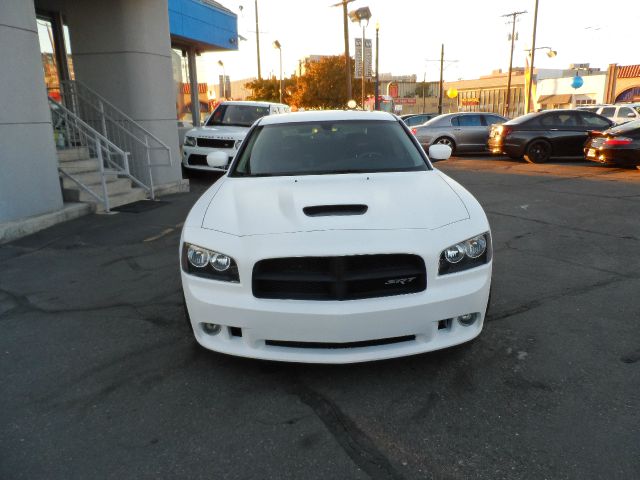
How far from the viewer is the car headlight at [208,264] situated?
2801mm

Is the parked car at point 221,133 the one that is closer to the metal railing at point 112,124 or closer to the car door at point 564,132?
the metal railing at point 112,124

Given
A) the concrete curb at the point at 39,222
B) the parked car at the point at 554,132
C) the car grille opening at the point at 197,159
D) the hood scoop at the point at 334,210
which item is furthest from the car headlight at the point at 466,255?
the parked car at the point at 554,132

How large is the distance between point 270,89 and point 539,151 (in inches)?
1693

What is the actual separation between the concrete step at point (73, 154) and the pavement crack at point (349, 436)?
8050 millimetres

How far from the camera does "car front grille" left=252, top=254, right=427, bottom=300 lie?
270 cm

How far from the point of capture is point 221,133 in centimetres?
1159

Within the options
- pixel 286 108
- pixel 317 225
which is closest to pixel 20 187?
pixel 317 225

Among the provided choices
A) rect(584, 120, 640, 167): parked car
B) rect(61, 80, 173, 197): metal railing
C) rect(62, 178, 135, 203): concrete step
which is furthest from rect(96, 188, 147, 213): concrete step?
rect(584, 120, 640, 167): parked car

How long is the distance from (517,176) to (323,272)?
427 inches

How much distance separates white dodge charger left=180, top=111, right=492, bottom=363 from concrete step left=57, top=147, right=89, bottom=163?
721cm

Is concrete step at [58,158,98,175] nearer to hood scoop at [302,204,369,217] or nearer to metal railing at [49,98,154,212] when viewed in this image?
metal railing at [49,98,154,212]

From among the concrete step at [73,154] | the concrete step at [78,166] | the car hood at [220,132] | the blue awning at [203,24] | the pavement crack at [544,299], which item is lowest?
the pavement crack at [544,299]

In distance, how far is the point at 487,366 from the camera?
10.3 feet

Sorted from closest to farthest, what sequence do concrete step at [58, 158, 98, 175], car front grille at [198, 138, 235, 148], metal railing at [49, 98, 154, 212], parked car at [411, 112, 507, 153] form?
concrete step at [58, 158, 98, 175] < metal railing at [49, 98, 154, 212] < car front grille at [198, 138, 235, 148] < parked car at [411, 112, 507, 153]
